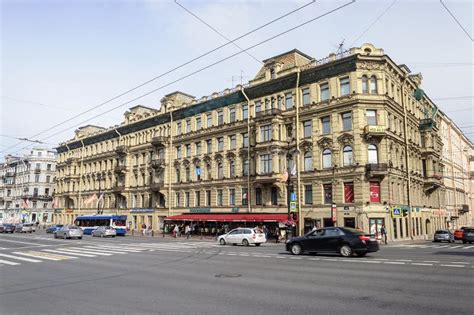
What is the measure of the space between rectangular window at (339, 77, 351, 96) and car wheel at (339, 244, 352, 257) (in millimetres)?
21775

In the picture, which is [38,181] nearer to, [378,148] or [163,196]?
[163,196]

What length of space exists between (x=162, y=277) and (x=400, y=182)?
108 ft

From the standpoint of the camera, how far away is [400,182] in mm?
38812

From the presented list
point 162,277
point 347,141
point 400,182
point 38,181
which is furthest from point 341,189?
point 38,181

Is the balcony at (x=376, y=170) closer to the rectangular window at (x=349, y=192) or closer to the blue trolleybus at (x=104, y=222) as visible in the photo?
the rectangular window at (x=349, y=192)

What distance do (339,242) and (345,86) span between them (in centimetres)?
2229

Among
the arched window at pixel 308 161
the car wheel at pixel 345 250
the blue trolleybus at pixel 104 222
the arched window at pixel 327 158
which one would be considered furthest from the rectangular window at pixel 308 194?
the blue trolleybus at pixel 104 222

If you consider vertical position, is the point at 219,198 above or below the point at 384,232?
above

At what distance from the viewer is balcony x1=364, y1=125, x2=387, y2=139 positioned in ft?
112

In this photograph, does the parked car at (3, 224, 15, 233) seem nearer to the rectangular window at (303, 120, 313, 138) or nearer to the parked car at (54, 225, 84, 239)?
the parked car at (54, 225, 84, 239)

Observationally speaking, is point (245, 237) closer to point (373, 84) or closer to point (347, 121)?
point (347, 121)

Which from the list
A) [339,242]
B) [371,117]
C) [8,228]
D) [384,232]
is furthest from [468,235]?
[8,228]

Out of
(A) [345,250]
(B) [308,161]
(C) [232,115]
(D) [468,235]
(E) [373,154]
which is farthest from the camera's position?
(C) [232,115]

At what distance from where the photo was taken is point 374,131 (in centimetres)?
3425
